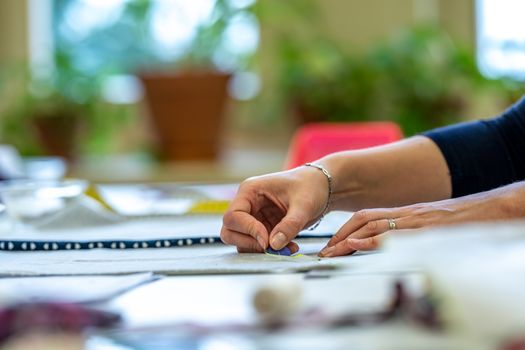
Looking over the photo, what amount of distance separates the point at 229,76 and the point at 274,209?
83.0 inches

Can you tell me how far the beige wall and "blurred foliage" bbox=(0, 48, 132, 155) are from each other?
16 cm

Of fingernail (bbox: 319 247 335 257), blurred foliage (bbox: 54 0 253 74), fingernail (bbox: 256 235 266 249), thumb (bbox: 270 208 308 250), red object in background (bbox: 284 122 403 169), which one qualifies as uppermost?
blurred foliage (bbox: 54 0 253 74)

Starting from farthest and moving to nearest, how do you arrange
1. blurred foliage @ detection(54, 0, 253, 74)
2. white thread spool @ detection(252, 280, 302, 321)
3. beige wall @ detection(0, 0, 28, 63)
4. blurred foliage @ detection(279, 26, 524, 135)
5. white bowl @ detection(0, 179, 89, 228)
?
1. beige wall @ detection(0, 0, 28, 63)
2. blurred foliage @ detection(54, 0, 253, 74)
3. blurred foliage @ detection(279, 26, 524, 135)
4. white bowl @ detection(0, 179, 89, 228)
5. white thread spool @ detection(252, 280, 302, 321)

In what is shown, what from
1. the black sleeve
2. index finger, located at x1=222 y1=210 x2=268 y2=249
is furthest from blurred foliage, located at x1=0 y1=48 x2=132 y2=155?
index finger, located at x1=222 y1=210 x2=268 y2=249

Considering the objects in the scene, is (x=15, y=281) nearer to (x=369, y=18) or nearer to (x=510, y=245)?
(x=510, y=245)

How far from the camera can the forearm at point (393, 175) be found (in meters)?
1.22

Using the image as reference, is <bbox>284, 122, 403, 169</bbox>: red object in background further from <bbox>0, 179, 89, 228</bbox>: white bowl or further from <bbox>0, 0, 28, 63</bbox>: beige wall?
<bbox>0, 0, 28, 63</bbox>: beige wall

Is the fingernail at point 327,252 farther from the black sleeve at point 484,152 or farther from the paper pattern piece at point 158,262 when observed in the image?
the black sleeve at point 484,152

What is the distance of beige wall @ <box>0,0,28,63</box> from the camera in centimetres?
357

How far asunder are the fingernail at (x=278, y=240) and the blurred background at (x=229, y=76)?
193cm

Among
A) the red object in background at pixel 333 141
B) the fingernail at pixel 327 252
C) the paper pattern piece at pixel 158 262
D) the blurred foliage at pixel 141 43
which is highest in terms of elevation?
the blurred foliage at pixel 141 43

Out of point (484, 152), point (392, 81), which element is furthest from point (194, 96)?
point (484, 152)

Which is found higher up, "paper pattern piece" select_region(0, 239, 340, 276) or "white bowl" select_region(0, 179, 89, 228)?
"white bowl" select_region(0, 179, 89, 228)

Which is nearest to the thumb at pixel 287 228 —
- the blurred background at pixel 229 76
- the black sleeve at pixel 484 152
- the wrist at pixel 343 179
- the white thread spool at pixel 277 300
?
the wrist at pixel 343 179
